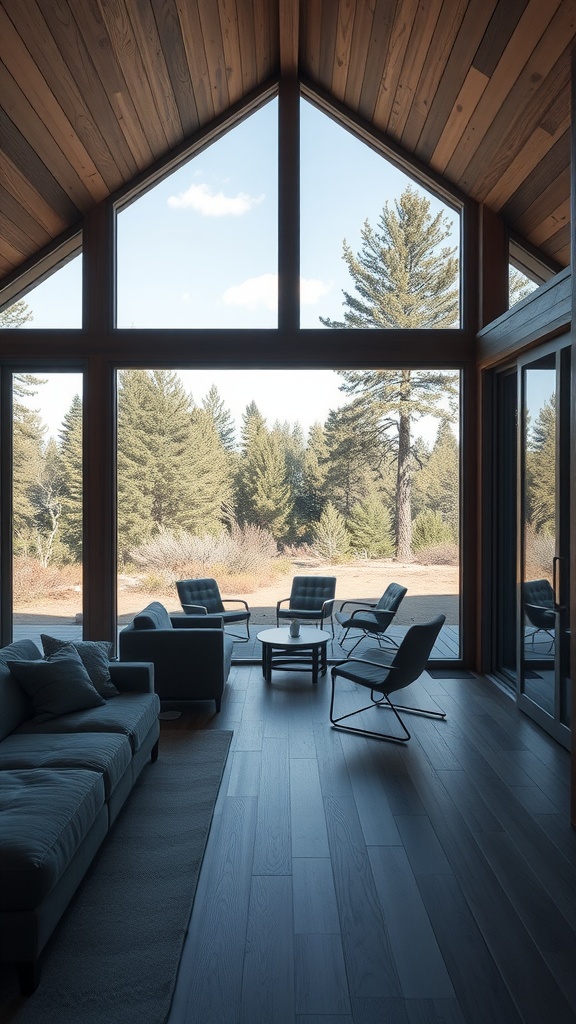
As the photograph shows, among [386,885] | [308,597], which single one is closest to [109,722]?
[386,885]

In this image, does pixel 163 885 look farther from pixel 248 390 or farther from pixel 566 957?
pixel 248 390

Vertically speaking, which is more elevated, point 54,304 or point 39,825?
point 54,304

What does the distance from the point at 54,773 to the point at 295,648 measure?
3.16 meters

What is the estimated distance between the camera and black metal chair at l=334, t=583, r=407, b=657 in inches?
267

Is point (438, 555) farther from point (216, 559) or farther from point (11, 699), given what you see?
point (11, 699)

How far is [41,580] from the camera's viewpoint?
22.4 feet

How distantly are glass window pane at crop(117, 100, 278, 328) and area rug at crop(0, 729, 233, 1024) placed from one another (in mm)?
4300

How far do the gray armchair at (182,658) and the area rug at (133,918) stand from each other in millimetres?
1319

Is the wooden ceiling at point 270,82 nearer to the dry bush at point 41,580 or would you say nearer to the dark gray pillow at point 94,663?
the dry bush at point 41,580

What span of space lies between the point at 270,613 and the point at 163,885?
4623 mm

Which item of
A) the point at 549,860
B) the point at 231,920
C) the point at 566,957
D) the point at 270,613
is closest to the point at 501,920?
the point at 566,957

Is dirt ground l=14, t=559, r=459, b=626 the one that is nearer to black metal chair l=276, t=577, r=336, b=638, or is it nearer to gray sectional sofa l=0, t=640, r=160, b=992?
black metal chair l=276, t=577, r=336, b=638

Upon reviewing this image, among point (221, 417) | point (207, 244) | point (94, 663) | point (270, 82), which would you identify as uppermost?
point (270, 82)

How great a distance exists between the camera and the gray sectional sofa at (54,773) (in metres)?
2.36
